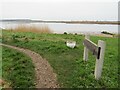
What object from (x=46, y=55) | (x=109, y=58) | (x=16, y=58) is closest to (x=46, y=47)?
(x=46, y=55)

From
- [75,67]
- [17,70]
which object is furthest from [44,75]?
[75,67]

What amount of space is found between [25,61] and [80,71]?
2368mm

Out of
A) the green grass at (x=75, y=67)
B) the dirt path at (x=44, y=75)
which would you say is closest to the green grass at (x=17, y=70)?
the dirt path at (x=44, y=75)

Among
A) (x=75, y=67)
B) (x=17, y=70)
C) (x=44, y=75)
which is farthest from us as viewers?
(x=75, y=67)

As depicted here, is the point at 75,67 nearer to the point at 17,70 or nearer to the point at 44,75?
the point at 44,75

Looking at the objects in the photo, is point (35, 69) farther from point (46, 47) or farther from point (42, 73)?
point (46, 47)

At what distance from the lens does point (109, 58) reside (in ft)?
33.8

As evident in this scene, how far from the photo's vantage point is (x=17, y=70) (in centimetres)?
813

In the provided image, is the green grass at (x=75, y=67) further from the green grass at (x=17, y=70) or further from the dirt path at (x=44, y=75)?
the green grass at (x=17, y=70)

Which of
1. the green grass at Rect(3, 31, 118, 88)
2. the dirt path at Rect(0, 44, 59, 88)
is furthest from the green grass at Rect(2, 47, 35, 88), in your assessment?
the green grass at Rect(3, 31, 118, 88)

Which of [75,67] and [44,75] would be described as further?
[75,67]

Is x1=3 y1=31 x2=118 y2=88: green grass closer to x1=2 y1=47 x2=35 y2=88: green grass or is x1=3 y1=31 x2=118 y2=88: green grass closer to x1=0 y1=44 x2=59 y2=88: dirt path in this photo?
x1=0 y1=44 x2=59 y2=88: dirt path

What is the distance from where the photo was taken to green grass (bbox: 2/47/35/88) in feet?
22.7

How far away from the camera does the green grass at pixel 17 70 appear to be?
692 cm
